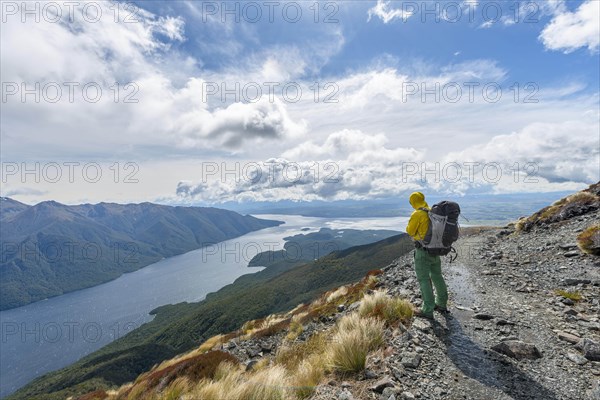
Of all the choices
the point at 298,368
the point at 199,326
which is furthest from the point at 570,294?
the point at 199,326

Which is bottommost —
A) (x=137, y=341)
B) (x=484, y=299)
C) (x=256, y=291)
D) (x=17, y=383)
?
(x=17, y=383)

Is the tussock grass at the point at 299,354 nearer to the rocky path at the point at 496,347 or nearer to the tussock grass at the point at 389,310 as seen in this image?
the tussock grass at the point at 389,310

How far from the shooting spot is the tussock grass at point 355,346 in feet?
19.4

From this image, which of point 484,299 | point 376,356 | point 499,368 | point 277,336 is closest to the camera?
point 499,368

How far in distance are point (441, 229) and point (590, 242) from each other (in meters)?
12.2

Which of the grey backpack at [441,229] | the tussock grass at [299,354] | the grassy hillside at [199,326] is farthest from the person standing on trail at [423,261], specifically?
the grassy hillside at [199,326]

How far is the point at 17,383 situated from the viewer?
6555 inches

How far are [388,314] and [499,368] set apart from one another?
2.86 metres

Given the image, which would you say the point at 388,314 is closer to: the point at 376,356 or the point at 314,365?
the point at 376,356

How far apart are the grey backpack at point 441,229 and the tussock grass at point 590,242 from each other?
10.8 m

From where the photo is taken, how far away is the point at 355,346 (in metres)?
6.07

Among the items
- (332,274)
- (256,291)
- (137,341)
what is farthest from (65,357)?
(332,274)

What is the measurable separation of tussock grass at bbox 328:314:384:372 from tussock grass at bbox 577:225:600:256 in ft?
43.7

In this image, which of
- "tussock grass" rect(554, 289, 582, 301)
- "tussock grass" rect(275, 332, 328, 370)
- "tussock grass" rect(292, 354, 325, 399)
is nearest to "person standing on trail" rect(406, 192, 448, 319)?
"tussock grass" rect(275, 332, 328, 370)
